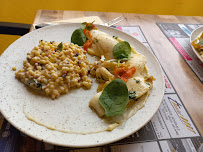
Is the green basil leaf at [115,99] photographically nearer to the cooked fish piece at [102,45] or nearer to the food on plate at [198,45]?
the cooked fish piece at [102,45]

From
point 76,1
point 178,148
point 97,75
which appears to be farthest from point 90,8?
point 178,148

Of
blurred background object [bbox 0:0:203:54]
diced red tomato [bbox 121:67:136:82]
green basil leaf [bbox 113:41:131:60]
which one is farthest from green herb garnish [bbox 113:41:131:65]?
blurred background object [bbox 0:0:203:54]

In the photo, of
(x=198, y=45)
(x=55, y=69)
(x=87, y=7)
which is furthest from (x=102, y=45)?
(x=87, y=7)

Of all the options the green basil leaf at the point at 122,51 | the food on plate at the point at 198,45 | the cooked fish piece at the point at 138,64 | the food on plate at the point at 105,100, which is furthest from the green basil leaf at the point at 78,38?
the food on plate at the point at 198,45

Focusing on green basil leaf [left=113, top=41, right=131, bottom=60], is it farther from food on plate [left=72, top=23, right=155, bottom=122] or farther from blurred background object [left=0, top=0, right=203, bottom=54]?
blurred background object [left=0, top=0, right=203, bottom=54]

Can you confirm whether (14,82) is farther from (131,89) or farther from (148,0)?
(148,0)
